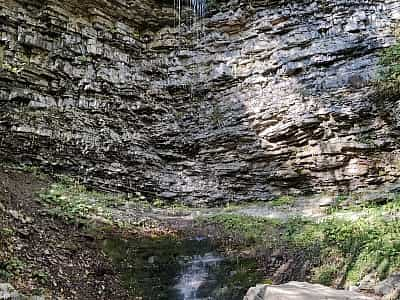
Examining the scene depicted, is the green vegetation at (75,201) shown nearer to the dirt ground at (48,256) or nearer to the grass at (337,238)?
the dirt ground at (48,256)

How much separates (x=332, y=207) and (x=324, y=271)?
4.08 m

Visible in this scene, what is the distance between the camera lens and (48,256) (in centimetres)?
637

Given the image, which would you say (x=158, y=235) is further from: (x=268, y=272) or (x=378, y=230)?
(x=378, y=230)

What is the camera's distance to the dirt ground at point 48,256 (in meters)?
5.67

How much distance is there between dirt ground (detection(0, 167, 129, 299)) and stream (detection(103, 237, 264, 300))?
1.06 feet

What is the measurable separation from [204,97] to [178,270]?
7667mm

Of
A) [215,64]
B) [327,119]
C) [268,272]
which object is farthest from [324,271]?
[215,64]

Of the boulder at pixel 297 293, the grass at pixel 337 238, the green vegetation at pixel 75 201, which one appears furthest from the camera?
the green vegetation at pixel 75 201

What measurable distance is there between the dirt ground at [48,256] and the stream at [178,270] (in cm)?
32

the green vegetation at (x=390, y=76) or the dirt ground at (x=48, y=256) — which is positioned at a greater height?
the green vegetation at (x=390, y=76)

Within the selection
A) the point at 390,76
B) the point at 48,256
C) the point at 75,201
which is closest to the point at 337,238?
the point at 48,256

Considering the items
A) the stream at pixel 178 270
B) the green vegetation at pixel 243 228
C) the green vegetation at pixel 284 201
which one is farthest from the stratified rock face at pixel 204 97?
the stream at pixel 178 270

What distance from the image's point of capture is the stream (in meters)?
6.51

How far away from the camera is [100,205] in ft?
31.5
